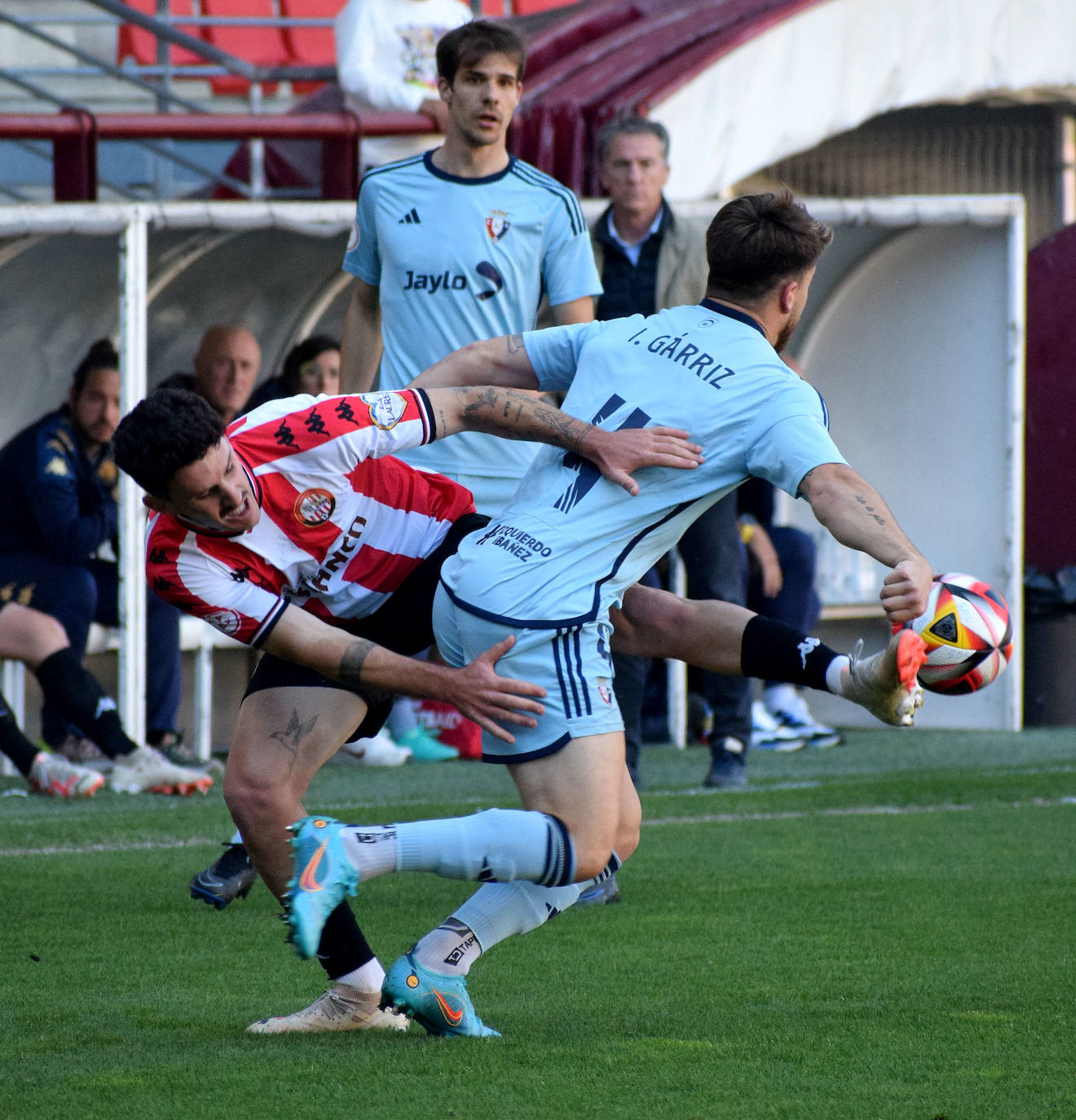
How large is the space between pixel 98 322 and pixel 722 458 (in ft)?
19.1

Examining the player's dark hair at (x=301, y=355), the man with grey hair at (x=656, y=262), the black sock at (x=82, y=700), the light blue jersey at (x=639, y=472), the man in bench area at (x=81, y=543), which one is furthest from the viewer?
the player's dark hair at (x=301, y=355)

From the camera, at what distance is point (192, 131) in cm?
823

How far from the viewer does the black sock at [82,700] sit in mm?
7074

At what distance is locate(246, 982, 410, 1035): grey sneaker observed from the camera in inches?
146

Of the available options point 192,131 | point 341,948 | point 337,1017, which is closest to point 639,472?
point 341,948

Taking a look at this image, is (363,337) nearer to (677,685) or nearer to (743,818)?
(743,818)

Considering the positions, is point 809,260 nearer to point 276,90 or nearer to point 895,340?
point 895,340

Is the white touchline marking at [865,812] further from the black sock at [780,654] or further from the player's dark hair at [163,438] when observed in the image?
the player's dark hair at [163,438]

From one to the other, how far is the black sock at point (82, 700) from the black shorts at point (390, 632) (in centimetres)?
312

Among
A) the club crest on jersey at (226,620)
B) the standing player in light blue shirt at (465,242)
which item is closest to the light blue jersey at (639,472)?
the club crest on jersey at (226,620)

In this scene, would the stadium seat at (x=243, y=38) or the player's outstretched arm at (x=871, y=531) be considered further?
the stadium seat at (x=243, y=38)

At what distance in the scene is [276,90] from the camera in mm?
13125

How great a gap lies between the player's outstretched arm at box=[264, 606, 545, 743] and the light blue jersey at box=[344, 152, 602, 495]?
158 cm

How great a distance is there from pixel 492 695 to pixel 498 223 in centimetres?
218
